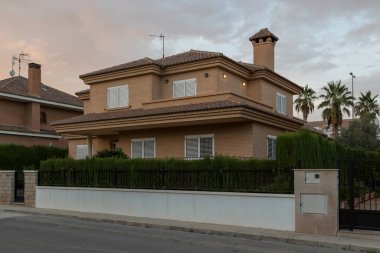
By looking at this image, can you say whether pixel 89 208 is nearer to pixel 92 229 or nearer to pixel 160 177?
pixel 160 177

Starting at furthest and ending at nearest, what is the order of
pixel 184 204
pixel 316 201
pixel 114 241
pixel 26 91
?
pixel 26 91 → pixel 184 204 → pixel 316 201 → pixel 114 241

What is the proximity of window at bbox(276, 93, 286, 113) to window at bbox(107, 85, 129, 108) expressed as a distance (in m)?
8.95

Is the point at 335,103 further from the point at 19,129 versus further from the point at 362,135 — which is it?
the point at 19,129

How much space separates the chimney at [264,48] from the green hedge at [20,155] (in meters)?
15.2

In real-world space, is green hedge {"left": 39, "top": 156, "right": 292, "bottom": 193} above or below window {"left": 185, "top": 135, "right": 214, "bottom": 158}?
below

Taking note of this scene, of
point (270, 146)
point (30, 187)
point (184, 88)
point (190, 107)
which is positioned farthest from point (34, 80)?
point (270, 146)

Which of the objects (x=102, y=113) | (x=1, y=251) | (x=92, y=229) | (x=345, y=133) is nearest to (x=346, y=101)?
(x=345, y=133)

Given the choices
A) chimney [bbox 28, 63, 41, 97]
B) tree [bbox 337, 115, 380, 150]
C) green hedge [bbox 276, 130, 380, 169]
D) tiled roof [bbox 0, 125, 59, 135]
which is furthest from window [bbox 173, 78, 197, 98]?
tree [bbox 337, 115, 380, 150]

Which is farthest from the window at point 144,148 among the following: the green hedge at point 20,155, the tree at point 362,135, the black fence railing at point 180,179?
the tree at point 362,135

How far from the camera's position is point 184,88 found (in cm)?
2503

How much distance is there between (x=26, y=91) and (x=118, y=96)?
15.3 m

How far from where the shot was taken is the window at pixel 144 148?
24.4 metres

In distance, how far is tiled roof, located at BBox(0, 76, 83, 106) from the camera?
3741 cm

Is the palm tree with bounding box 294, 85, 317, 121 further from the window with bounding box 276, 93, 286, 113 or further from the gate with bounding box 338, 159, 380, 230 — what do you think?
the gate with bounding box 338, 159, 380, 230
